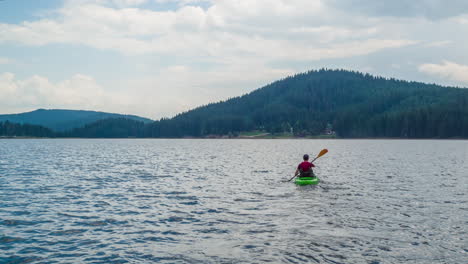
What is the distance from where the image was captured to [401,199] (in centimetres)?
2698

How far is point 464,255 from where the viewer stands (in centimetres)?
1459

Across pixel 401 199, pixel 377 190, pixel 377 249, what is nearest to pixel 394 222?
pixel 377 249

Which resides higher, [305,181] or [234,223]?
[305,181]

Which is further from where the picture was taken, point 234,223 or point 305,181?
point 305,181

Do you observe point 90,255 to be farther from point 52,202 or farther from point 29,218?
point 52,202

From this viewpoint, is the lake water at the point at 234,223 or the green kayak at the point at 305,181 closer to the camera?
the lake water at the point at 234,223

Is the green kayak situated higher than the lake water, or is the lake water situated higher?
the green kayak

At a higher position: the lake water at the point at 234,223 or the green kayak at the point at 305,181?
the green kayak at the point at 305,181

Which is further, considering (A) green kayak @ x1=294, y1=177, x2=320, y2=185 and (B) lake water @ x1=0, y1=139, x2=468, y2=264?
(A) green kayak @ x1=294, y1=177, x2=320, y2=185

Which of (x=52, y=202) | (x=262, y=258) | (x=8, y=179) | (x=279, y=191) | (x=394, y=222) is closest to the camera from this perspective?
(x=262, y=258)

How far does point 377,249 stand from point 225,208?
421 inches

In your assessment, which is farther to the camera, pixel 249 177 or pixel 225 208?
pixel 249 177

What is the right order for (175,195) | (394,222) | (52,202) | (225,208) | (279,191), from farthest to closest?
(279,191), (175,195), (52,202), (225,208), (394,222)

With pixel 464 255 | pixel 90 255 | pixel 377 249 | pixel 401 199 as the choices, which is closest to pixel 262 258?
pixel 377 249
